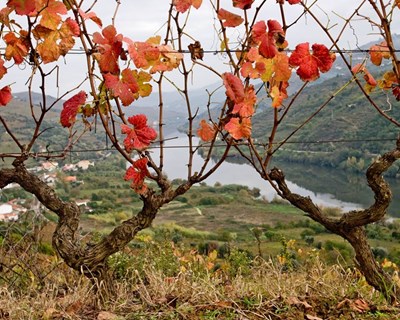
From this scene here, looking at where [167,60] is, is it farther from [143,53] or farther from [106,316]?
[106,316]

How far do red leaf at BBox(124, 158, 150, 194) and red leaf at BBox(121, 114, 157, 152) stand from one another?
99mm

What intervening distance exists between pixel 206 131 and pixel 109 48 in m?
0.51

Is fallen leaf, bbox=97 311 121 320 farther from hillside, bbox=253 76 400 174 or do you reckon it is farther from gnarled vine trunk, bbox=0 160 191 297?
hillside, bbox=253 76 400 174

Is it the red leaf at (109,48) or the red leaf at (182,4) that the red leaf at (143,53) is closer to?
the red leaf at (109,48)

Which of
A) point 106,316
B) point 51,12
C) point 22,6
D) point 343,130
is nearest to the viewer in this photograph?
point 22,6

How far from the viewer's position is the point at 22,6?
1.56m

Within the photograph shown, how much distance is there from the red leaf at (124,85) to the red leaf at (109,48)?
0.10 ft

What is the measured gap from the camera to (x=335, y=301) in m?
2.02

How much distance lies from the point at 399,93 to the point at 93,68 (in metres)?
1.31

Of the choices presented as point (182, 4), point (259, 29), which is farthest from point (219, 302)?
point (182, 4)

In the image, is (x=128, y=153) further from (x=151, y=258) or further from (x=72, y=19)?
(x=151, y=258)

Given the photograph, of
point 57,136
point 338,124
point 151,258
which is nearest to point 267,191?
point 338,124

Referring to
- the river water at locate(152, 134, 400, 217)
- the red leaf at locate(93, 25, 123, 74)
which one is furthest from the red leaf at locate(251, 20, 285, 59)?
the river water at locate(152, 134, 400, 217)

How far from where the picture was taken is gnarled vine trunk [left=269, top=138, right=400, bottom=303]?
2.04 meters
